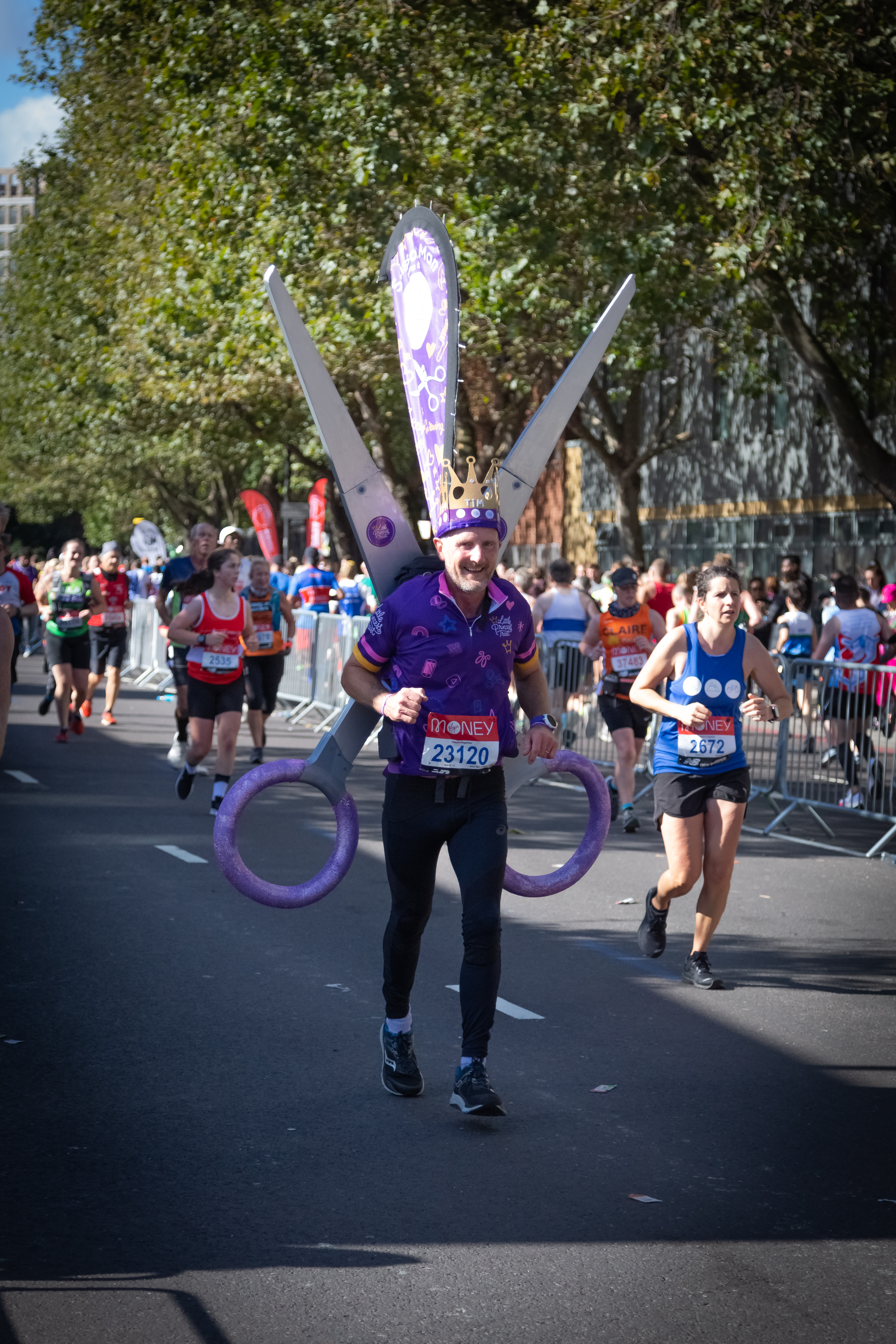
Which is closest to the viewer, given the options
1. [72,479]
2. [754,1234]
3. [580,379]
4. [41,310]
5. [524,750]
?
[754,1234]

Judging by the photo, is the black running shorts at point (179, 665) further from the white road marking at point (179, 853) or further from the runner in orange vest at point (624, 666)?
the runner in orange vest at point (624, 666)

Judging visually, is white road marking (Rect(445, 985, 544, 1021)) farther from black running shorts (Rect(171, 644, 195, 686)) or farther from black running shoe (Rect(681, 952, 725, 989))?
black running shorts (Rect(171, 644, 195, 686))

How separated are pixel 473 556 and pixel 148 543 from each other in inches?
1040

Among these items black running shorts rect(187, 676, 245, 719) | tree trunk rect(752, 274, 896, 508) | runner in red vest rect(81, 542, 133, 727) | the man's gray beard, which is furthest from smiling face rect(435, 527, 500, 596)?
tree trunk rect(752, 274, 896, 508)

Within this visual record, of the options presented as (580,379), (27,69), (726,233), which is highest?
(27,69)

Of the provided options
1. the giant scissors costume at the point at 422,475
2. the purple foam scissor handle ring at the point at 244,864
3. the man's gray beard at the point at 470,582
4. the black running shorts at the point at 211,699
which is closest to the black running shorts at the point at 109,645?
the black running shorts at the point at 211,699

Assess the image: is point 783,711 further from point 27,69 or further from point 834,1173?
point 27,69

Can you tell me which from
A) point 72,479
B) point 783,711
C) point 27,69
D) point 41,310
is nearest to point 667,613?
point 783,711

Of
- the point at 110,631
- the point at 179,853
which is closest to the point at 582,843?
the point at 179,853

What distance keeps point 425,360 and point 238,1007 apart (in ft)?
8.70

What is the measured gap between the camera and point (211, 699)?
11133mm

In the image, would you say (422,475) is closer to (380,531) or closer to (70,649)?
(380,531)

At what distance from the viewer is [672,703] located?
281 inches

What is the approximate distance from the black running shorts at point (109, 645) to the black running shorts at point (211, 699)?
716 centimetres
